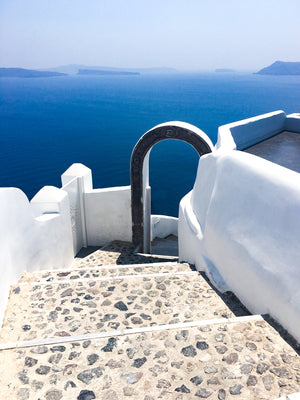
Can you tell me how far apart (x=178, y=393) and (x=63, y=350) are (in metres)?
1.34

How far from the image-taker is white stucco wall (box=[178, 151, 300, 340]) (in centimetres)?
337

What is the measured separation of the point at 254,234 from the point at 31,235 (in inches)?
168

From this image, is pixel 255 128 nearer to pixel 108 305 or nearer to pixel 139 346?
pixel 108 305

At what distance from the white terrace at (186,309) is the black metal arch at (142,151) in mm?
3383

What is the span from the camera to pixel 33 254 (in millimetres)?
6262

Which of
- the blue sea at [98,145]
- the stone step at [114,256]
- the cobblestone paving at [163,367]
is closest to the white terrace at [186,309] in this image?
the cobblestone paving at [163,367]

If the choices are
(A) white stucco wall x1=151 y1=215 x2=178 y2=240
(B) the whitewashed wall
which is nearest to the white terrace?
(B) the whitewashed wall

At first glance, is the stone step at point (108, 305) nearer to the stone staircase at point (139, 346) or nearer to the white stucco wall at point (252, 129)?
the stone staircase at point (139, 346)

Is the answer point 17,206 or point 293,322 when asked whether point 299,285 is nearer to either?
point 293,322

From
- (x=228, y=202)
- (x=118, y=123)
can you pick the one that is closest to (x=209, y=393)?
(x=228, y=202)

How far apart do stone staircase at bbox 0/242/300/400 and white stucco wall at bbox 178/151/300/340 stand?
300 mm

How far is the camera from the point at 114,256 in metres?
11.1

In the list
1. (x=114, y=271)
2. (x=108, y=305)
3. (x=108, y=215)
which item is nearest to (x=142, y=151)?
(x=108, y=215)

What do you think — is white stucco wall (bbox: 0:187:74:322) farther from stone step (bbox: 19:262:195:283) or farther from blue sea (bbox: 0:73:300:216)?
blue sea (bbox: 0:73:300:216)
